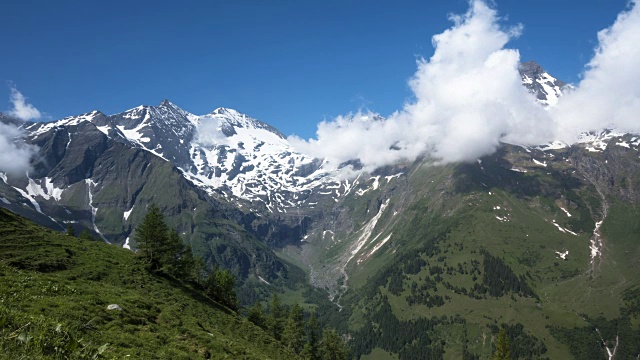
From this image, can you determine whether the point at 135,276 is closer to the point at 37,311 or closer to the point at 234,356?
the point at 234,356

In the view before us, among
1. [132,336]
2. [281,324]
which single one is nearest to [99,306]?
[132,336]

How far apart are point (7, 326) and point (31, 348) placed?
1947 mm

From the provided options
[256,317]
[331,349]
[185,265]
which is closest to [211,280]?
[185,265]

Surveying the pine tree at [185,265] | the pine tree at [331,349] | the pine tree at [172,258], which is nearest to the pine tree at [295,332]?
the pine tree at [331,349]

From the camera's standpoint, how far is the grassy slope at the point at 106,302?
26141 millimetres

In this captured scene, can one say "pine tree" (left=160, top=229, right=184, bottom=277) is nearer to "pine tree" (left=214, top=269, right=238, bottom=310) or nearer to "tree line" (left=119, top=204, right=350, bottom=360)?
"tree line" (left=119, top=204, right=350, bottom=360)

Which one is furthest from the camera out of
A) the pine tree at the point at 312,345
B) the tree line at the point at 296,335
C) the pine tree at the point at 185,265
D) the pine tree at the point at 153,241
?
the tree line at the point at 296,335

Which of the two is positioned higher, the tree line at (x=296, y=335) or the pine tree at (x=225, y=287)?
the pine tree at (x=225, y=287)

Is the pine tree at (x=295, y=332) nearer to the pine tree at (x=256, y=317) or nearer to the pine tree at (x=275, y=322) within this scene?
the pine tree at (x=275, y=322)

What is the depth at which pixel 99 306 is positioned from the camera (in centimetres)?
3394

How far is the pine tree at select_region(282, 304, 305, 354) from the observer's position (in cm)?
9583

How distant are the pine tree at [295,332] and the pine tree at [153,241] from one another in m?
39.6

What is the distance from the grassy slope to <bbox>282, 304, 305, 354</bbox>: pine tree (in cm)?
3120

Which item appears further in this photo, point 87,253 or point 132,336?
point 87,253
